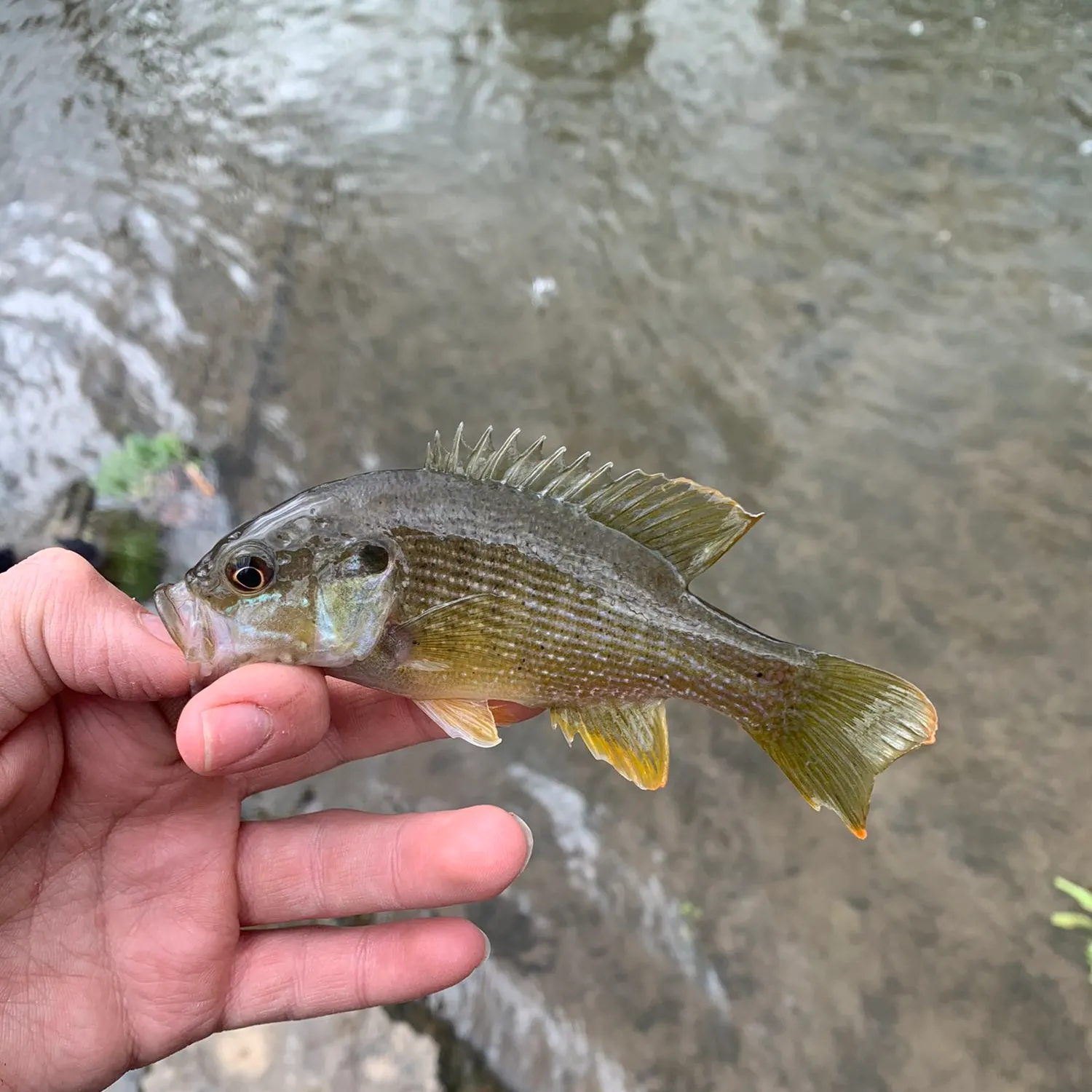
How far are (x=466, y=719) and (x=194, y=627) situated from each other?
684mm

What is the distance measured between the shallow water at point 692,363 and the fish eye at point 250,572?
2063 mm

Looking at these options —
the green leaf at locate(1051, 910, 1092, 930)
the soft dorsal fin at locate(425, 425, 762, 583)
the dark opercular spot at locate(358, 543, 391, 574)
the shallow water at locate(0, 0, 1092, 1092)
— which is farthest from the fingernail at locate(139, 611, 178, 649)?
the green leaf at locate(1051, 910, 1092, 930)

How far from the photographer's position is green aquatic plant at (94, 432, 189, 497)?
176 inches

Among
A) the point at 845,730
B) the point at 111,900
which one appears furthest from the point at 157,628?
the point at 845,730

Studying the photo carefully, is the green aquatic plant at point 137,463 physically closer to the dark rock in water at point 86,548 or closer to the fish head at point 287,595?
the dark rock in water at point 86,548

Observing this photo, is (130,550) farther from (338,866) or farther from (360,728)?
(338,866)

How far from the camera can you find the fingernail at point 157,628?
6.20 ft

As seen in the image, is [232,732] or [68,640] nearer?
[232,732]

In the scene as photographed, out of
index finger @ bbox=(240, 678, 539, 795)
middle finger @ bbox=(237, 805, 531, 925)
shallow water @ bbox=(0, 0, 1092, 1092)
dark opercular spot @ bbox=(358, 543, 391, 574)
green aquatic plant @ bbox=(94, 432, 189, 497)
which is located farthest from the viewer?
green aquatic plant @ bbox=(94, 432, 189, 497)

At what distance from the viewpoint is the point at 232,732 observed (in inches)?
67.4

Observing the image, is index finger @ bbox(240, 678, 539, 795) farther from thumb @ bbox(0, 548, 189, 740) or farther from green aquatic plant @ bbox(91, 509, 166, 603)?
green aquatic plant @ bbox(91, 509, 166, 603)

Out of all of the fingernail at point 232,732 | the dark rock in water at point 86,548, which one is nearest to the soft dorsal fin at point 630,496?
the fingernail at point 232,732

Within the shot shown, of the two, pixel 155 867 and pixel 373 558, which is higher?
pixel 373 558

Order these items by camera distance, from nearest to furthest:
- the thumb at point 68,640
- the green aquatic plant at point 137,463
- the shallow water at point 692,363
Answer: the thumb at point 68,640
the shallow water at point 692,363
the green aquatic plant at point 137,463
